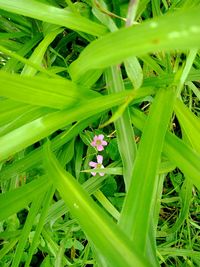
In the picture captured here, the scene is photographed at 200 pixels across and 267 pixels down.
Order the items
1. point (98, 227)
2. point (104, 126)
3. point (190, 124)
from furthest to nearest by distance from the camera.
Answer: point (104, 126) < point (190, 124) < point (98, 227)

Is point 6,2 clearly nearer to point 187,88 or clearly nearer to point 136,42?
point 136,42

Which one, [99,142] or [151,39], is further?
[99,142]

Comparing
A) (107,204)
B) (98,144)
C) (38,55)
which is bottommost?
(107,204)

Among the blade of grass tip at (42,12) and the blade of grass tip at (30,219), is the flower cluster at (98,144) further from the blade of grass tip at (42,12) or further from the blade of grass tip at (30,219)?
the blade of grass tip at (42,12)

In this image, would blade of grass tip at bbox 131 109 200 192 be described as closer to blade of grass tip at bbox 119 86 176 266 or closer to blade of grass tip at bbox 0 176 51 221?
blade of grass tip at bbox 119 86 176 266

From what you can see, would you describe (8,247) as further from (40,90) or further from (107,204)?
(40,90)

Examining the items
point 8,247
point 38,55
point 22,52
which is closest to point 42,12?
point 38,55

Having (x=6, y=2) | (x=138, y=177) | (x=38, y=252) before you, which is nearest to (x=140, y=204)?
(x=138, y=177)

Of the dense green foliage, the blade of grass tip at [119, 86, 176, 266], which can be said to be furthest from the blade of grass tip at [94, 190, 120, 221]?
A: the blade of grass tip at [119, 86, 176, 266]
